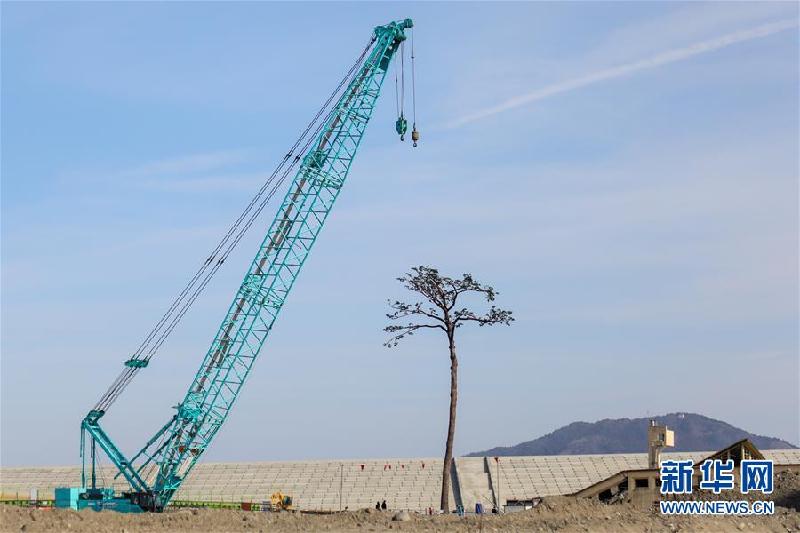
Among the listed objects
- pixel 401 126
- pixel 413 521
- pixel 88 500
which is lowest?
pixel 413 521

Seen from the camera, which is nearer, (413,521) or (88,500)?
(413,521)

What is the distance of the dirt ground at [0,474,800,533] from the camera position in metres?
52.8

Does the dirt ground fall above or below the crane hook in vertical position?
below

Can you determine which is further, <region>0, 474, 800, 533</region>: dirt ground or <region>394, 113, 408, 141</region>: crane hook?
<region>394, 113, 408, 141</region>: crane hook

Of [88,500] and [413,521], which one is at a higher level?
[88,500]

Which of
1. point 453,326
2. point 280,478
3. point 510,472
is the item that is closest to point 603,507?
point 453,326

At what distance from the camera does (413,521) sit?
188ft

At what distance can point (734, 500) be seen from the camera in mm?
63812

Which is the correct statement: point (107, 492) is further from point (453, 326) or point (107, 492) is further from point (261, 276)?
point (453, 326)

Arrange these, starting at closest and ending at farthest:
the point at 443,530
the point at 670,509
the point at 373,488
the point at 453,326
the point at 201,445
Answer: the point at 443,530 < the point at 670,509 < the point at 453,326 < the point at 201,445 < the point at 373,488

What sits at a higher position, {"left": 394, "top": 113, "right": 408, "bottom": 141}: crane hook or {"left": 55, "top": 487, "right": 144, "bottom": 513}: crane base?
{"left": 394, "top": 113, "right": 408, "bottom": 141}: crane hook

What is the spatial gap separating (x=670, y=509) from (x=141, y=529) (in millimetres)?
25421

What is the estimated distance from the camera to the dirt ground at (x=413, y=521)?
52.8 metres

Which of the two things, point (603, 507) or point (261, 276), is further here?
point (261, 276)
